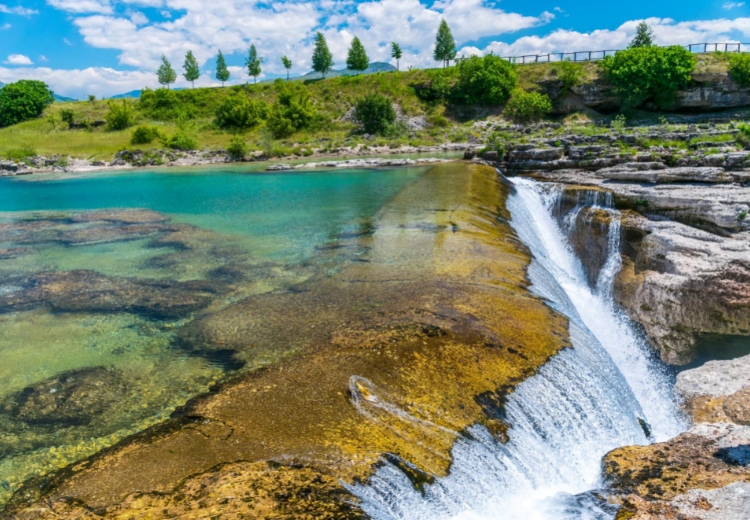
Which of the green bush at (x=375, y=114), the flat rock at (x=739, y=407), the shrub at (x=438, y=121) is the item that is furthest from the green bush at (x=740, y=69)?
the flat rock at (x=739, y=407)

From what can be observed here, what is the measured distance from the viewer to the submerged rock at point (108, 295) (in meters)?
11.6

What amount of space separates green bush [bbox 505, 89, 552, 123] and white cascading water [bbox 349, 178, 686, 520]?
178 ft

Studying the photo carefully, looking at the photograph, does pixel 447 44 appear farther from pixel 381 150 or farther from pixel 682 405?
pixel 682 405

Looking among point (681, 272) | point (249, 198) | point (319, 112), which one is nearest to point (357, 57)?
point (319, 112)

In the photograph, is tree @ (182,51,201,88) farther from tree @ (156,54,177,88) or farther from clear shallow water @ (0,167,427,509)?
clear shallow water @ (0,167,427,509)

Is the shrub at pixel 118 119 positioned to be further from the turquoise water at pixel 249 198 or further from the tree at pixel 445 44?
the tree at pixel 445 44

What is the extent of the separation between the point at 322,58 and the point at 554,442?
8582cm

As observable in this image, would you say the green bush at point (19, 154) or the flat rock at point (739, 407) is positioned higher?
the green bush at point (19, 154)

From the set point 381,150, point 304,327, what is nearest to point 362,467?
point 304,327

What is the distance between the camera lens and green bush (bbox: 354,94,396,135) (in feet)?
206

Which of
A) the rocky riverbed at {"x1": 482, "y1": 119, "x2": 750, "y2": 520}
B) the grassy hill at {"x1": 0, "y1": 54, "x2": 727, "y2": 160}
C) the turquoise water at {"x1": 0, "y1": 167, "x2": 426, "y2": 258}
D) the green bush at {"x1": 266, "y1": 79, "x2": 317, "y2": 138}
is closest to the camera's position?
the rocky riverbed at {"x1": 482, "y1": 119, "x2": 750, "y2": 520}

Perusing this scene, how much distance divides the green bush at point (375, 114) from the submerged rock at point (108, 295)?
172 ft

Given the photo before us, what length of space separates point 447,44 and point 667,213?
Result: 248ft

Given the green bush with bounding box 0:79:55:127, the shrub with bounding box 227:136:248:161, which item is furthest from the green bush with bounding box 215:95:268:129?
the green bush with bounding box 0:79:55:127
